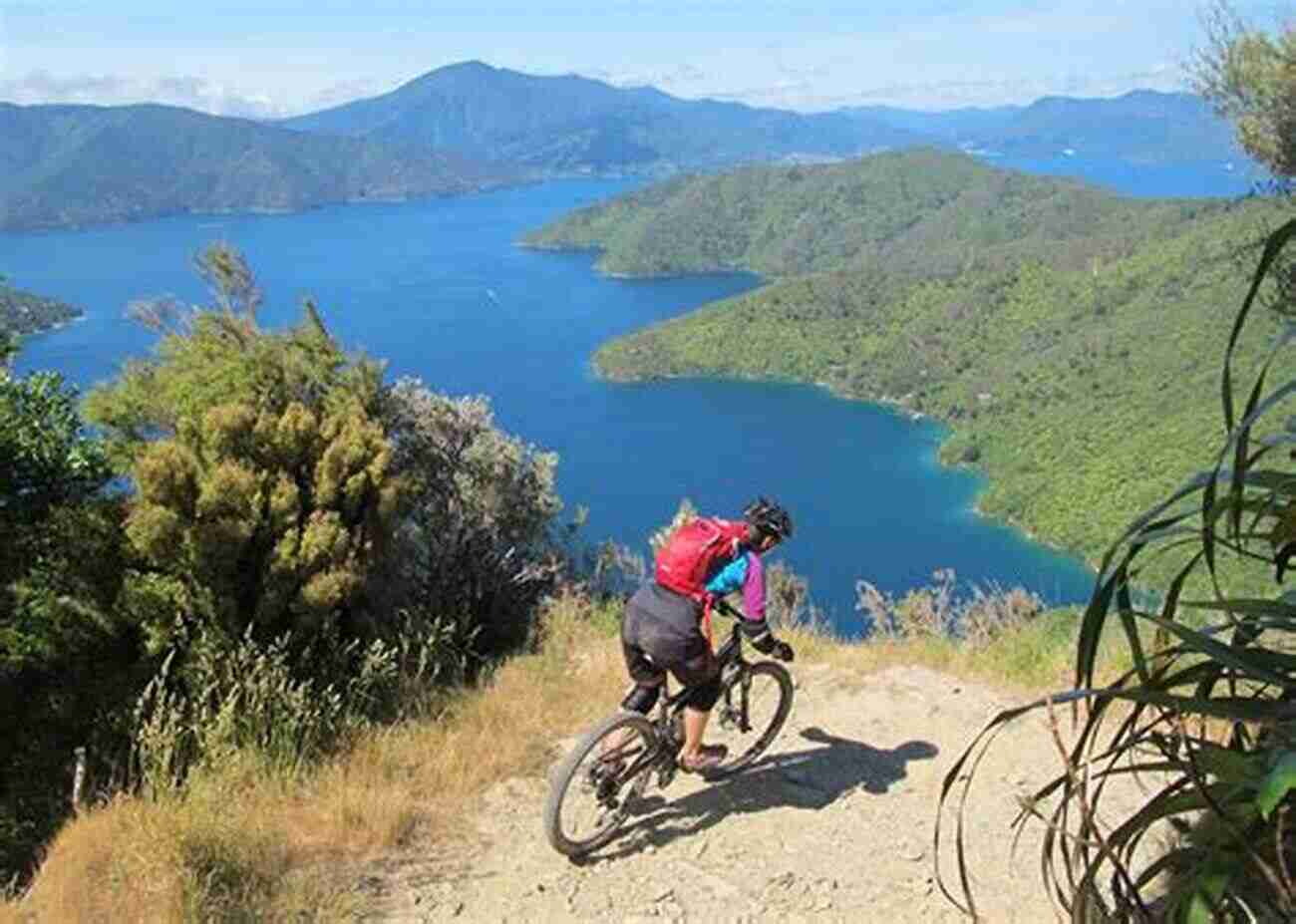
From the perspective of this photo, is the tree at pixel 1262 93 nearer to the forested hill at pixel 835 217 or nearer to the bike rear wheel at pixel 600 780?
the bike rear wheel at pixel 600 780

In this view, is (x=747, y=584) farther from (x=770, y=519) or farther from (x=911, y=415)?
(x=911, y=415)

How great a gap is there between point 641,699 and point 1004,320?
11420cm

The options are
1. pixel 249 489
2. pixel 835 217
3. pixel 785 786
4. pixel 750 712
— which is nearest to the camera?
pixel 785 786

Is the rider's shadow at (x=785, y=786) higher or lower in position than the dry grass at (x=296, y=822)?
lower

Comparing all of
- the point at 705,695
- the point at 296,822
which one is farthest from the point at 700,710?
the point at 296,822

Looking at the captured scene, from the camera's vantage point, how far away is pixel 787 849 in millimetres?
4410

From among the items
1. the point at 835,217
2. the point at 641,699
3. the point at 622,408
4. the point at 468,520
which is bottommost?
the point at 622,408

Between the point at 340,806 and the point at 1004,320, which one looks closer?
the point at 340,806

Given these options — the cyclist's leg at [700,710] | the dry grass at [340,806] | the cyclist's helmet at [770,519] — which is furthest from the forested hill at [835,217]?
the cyclist's leg at [700,710]

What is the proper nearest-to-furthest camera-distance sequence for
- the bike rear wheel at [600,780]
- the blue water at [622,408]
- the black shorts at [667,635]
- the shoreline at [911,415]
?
the bike rear wheel at [600,780] → the black shorts at [667,635] → the blue water at [622,408] → the shoreline at [911,415]

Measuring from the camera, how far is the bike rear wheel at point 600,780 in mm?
4145

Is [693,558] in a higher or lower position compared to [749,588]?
higher

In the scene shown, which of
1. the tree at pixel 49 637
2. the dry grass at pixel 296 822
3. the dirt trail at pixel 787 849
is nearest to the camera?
the dry grass at pixel 296 822

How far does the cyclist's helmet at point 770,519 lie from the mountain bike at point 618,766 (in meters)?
0.33
